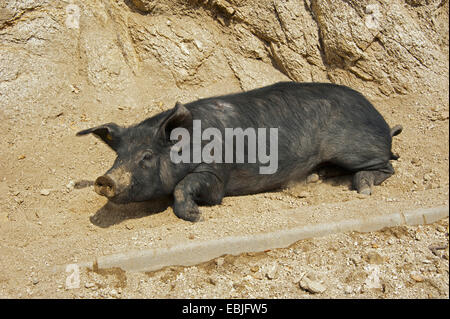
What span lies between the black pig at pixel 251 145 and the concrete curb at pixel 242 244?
703 mm

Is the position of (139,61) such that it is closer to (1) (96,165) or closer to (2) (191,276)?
(1) (96,165)

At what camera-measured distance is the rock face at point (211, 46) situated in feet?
22.0

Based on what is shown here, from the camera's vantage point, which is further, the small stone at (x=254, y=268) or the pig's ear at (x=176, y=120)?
the pig's ear at (x=176, y=120)

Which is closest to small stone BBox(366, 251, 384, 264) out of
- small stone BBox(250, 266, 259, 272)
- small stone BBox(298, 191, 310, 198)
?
small stone BBox(250, 266, 259, 272)

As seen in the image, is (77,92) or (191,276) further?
(77,92)

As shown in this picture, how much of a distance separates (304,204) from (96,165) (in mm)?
2635

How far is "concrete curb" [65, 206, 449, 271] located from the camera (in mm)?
3932

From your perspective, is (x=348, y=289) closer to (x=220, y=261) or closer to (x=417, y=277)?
(x=417, y=277)

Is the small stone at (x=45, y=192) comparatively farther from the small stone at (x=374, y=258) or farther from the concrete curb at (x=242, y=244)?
the small stone at (x=374, y=258)

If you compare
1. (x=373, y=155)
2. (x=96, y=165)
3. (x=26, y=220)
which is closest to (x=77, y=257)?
(x=26, y=220)

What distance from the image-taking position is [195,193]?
16.0 ft

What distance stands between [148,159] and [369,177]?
256 cm

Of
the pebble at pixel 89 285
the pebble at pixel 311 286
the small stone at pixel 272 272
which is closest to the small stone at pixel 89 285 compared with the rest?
the pebble at pixel 89 285

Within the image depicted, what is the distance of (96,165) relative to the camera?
19.5 ft
